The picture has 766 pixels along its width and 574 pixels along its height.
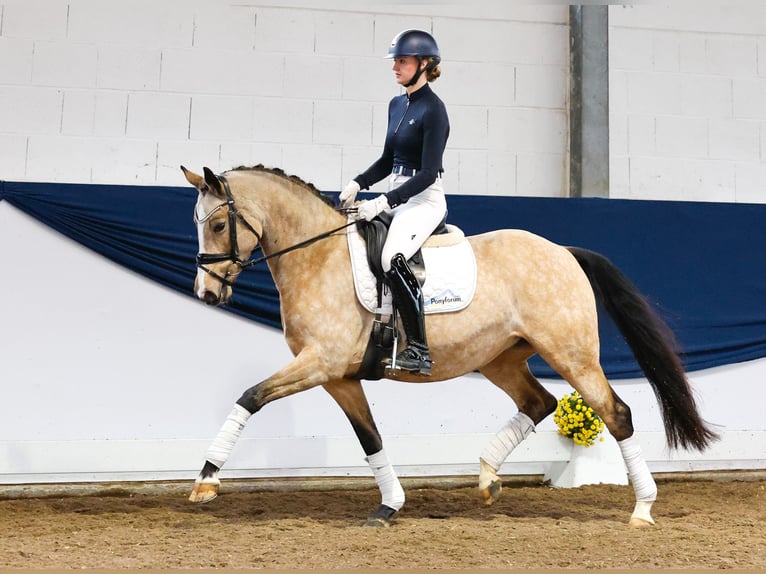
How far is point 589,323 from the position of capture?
4367 mm

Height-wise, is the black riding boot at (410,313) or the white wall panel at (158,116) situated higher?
the white wall panel at (158,116)

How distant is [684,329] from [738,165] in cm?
166

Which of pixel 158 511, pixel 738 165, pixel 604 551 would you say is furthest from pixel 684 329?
pixel 158 511

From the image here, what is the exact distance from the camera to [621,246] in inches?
239

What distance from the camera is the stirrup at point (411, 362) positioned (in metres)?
4.09

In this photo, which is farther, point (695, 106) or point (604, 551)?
point (695, 106)

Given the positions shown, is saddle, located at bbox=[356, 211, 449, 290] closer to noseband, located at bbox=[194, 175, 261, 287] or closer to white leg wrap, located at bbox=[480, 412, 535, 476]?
noseband, located at bbox=[194, 175, 261, 287]

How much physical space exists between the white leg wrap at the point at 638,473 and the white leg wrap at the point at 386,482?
1152 mm

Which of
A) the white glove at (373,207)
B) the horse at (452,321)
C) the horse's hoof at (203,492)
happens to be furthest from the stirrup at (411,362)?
the horse's hoof at (203,492)

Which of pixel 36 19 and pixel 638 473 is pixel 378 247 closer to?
pixel 638 473

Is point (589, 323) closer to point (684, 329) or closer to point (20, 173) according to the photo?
point (684, 329)

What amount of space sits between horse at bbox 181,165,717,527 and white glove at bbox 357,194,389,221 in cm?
13

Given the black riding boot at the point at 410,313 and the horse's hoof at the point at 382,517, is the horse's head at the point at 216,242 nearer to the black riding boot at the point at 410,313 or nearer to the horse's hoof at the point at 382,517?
the black riding boot at the point at 410,313

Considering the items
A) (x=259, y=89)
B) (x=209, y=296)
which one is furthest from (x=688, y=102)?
(x=209, y=296)
